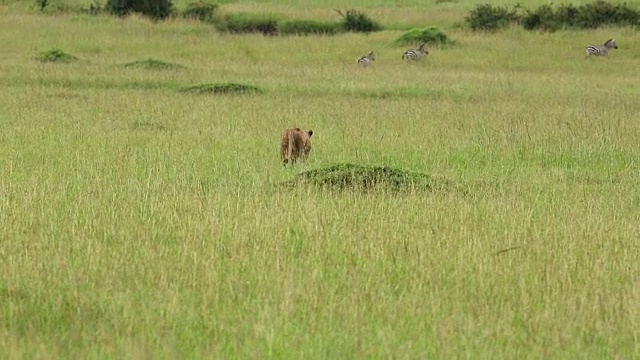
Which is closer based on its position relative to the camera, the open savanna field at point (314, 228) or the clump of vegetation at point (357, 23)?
the open savanna field at point (314, 228)

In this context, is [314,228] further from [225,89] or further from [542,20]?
[542,20]

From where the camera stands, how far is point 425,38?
32.4m

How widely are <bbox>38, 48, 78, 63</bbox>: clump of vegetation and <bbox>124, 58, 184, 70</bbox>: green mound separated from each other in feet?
5.92

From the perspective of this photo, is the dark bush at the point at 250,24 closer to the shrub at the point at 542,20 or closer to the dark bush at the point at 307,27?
the dark bush at the point at 307,27

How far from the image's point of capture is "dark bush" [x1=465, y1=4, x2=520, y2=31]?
37094 millimetres

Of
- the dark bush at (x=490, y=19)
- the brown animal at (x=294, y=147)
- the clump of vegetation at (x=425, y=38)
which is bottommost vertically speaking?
the dark bush at (x=490, y=19)

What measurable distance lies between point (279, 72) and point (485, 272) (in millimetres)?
19225

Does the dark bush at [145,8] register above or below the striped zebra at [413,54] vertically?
below

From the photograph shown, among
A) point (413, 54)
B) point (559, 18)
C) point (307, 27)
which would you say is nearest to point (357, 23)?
point (307, 27)

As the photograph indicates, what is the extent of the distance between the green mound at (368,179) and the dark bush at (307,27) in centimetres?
2724

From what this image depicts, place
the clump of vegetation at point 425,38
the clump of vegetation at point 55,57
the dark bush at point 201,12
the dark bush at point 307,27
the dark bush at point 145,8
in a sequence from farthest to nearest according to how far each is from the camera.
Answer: the dark bush at point 145,8
the dark bush at point 201,12
the dark bush at point 307,27
the clump of vegetation at point 425,38
the clump of vegetation at point 55,57

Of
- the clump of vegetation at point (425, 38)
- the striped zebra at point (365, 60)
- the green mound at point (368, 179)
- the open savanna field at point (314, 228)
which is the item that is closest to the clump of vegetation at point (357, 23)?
the clump of vegetation at point (425, 38)

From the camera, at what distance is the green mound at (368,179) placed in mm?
10375

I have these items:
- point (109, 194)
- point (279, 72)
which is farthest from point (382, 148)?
point (279, 72)
